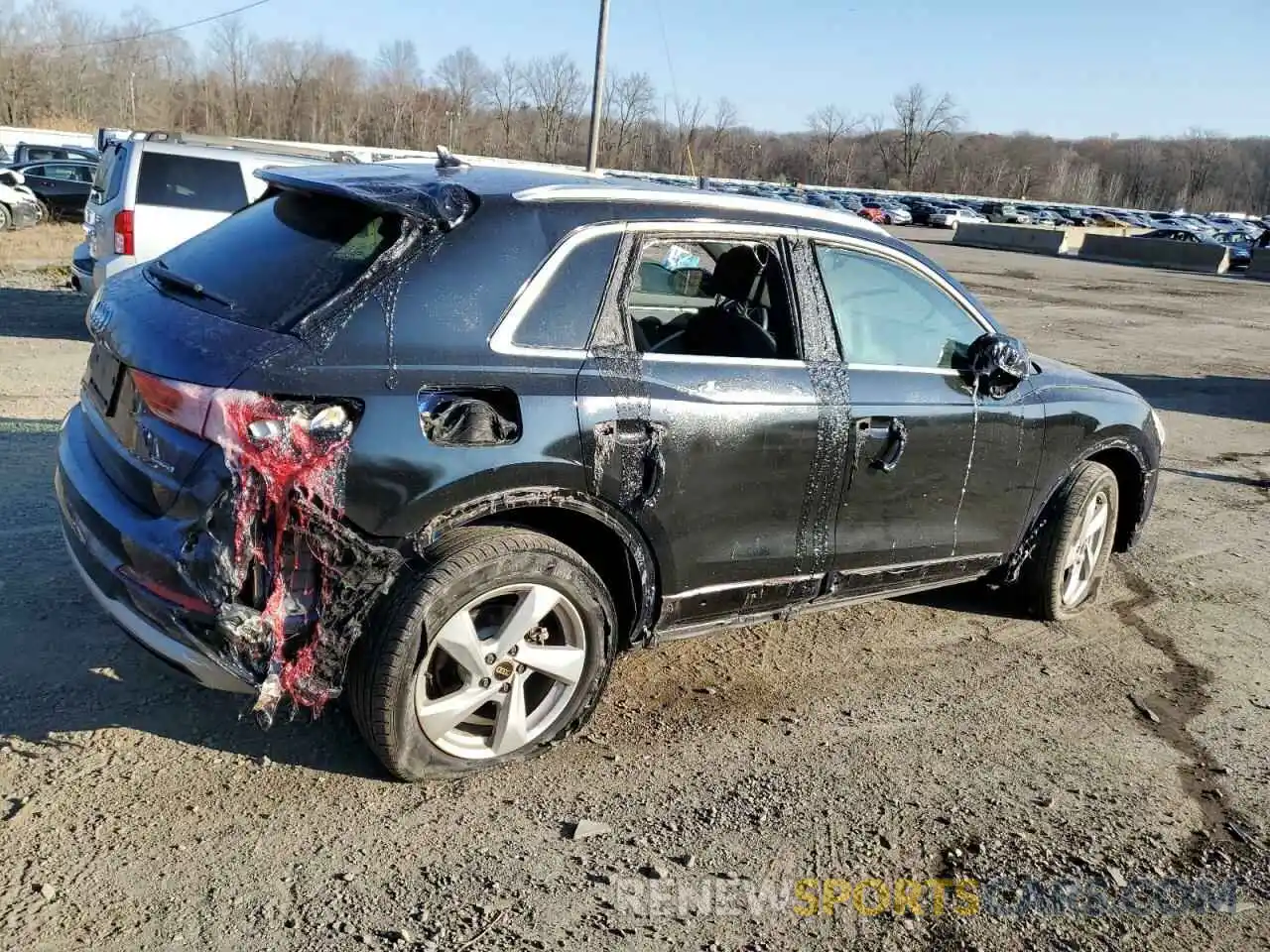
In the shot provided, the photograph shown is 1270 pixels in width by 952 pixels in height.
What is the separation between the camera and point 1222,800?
12.1 ft

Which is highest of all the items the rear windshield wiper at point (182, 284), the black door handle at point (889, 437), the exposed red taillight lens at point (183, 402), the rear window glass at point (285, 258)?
the rear window glass at point (285, 258)

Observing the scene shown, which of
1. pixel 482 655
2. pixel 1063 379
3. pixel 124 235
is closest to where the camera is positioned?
pixel 482 655

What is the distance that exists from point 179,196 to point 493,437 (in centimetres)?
808

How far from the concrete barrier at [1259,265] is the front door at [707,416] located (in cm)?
4266

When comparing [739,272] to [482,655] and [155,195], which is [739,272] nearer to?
[482,655]

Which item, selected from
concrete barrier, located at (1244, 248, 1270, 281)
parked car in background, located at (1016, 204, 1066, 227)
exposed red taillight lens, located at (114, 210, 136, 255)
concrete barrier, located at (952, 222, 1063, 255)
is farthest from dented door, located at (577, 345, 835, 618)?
parked car in background, located at (1016, 204, 1066, 227)

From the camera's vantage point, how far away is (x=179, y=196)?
32.0ft

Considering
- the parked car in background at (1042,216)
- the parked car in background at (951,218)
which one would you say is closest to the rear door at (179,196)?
the parked car in background at (951,218)

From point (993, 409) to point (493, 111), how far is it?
12318cm

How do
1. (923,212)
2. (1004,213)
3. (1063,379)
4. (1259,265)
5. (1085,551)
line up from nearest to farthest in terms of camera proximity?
(1063,379)
(1085,551)
(1259,265)
(923,212)
(1004,213)

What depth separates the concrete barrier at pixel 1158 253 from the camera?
40750 mm

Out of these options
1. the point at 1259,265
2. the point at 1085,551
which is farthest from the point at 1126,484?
the point at 1259,265

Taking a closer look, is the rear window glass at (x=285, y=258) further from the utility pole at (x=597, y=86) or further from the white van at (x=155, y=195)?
the utility pole at (x=597, y=86)

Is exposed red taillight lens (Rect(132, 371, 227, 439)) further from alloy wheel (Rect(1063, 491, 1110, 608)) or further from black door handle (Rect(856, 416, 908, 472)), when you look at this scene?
alloy wheel (Rect(1063, 491, 1110, 608))
